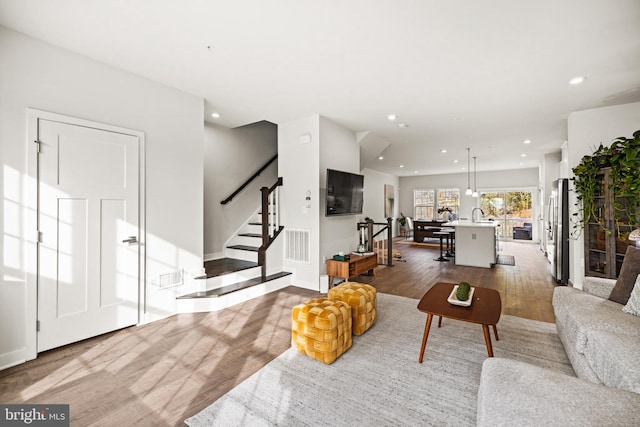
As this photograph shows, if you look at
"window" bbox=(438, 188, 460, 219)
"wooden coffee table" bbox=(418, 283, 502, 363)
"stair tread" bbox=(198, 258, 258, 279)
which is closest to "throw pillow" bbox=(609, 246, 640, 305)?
"wooden coffee table" bbox=(418, 283, 502, 363)

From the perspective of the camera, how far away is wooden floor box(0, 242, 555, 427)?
1.88 metres

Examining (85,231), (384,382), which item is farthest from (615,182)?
(85,231)

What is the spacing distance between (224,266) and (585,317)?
4.39 m

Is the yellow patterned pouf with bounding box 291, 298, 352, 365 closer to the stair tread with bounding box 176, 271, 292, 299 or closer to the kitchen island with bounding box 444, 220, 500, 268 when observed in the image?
the stair tread with bounding box 176, 271, 292, 299

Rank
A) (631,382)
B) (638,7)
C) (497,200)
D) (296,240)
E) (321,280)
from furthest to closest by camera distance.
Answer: (497,200), (296,240), (321,280), (638,7), (631,382)

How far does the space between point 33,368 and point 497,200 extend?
1314cm

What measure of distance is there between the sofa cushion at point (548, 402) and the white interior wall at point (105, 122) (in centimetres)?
343

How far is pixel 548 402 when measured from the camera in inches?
47.2

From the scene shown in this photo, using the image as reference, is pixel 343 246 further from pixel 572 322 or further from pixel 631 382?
pixel 631 382

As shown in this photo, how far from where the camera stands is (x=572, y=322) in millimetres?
2191

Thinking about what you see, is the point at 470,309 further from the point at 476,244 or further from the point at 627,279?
the point at 476,244

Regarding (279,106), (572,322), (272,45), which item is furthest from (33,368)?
(572,322)

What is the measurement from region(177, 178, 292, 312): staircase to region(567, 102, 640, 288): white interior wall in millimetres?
4599

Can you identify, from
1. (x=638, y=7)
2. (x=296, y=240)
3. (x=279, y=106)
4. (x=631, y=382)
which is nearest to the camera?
(x=631, y=382)
